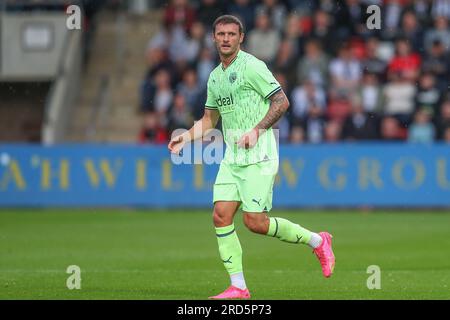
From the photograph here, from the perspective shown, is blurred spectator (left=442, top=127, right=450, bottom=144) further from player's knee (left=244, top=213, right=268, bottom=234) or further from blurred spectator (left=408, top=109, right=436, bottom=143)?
player's knee (left=244, top=213, right=268, bottom=234)

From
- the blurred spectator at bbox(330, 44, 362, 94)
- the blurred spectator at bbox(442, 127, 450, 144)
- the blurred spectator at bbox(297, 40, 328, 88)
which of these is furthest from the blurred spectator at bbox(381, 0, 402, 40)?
the blurred spectator at bbox(442, 127, 450, 144)

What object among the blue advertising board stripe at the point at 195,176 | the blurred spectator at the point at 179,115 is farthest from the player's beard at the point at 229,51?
the blurred spectator at the point at 179,115

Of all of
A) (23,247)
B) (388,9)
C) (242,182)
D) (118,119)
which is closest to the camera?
(242,182)

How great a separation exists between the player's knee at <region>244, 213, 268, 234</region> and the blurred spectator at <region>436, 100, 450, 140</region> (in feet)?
41.9

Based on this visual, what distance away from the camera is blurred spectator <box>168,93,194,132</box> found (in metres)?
23.5

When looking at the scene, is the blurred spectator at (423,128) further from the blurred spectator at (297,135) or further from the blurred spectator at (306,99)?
the blurred spectator at (297,135)

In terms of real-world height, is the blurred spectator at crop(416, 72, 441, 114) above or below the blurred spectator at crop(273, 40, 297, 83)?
below

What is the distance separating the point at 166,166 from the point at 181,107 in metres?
1.56

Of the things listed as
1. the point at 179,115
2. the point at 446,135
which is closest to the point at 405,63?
the point at 446,135

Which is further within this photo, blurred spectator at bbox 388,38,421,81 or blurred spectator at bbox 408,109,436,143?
blurred spectator at bbox 388,38,421,81

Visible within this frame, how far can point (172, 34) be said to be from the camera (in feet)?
83.5

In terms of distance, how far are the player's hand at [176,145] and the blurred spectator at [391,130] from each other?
12.6m

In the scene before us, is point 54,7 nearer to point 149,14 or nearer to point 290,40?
point 149,14
